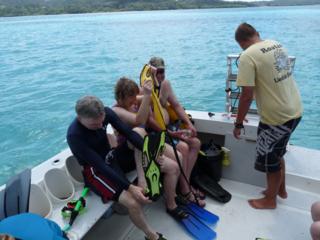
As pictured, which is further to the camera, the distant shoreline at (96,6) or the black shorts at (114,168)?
the distant shoreline at (96,6)

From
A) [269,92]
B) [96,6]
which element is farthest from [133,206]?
[96,6]

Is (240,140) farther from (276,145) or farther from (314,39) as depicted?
(314,39)

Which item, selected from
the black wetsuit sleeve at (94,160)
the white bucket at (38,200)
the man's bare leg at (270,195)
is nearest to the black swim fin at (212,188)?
the man's bare leg at (270,195)

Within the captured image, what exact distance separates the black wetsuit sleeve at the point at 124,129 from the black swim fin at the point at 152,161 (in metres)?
0.12

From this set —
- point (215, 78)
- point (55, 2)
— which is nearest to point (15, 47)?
point (215, 78)

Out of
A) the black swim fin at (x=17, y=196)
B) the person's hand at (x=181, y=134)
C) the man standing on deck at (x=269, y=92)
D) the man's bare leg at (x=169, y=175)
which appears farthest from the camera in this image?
the person's hand at (x=181, y=134)

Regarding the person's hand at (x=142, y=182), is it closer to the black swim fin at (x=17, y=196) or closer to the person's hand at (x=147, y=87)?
the person's hand at (x=147, y=87)

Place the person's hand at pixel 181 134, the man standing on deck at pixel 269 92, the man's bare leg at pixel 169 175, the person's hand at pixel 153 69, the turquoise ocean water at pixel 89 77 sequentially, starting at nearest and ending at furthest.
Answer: the man standing on deck at pixel 269 92
the man's bare leg at pixel 169 175
the person's hand at pixel 153 69
the person's hand at pixel 181 134
the turquoise ocean water at pixel 89 77

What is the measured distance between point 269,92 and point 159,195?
42.0 inches

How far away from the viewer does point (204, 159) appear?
277 centimetres

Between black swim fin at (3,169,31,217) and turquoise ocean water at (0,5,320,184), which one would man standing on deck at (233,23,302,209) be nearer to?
black swim fin at (3,169,31,217)

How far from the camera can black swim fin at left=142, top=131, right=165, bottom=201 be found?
2.08 m

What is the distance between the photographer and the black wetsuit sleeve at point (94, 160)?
6.48ft

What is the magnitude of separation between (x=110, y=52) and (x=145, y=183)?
617 inches
